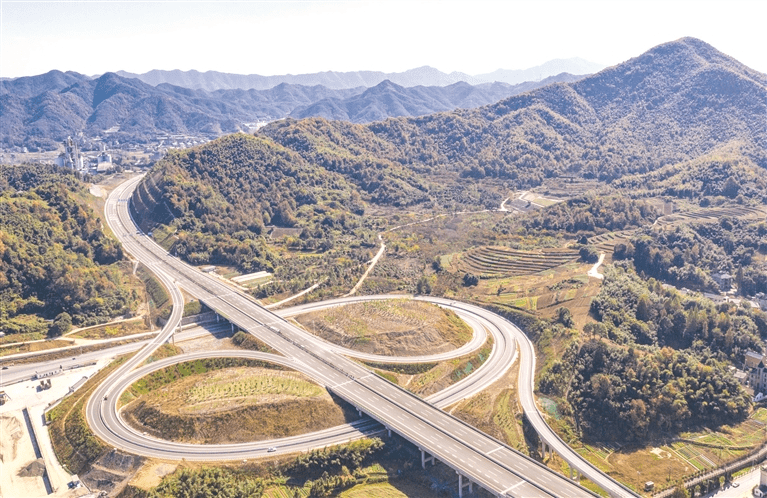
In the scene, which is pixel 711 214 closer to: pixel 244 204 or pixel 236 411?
pixel 244 204

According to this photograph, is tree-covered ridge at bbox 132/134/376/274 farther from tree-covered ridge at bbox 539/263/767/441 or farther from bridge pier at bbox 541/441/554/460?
bridge pier at bbox 541/441/554/460

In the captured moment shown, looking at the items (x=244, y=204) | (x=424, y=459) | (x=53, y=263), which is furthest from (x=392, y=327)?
(x=244, y=204)

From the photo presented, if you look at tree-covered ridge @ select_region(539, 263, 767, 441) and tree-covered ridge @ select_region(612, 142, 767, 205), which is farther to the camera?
tree-covered ridge @ select_region(612, 142, 767, 205)

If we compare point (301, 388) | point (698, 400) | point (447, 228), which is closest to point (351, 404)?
point (301, 388)

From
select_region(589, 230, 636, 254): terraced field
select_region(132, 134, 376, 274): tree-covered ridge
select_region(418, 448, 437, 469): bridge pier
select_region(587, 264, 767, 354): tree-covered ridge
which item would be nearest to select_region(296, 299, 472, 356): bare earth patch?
select_region(418, 448, 437, 469): bridge pier

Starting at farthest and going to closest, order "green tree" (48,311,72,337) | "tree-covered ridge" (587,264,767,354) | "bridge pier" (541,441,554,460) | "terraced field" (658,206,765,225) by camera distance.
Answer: "terraced field" (658,206,765,225) → "green tree" (48,311,72,337) → "tree-covered ridge" (587,264,767,354) → "bridge pier" (541,441,554,460)

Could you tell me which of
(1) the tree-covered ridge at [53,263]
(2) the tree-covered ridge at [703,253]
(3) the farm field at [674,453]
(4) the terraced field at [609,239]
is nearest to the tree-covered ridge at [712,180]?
(2) the tree-covered ridge at [703,253]
